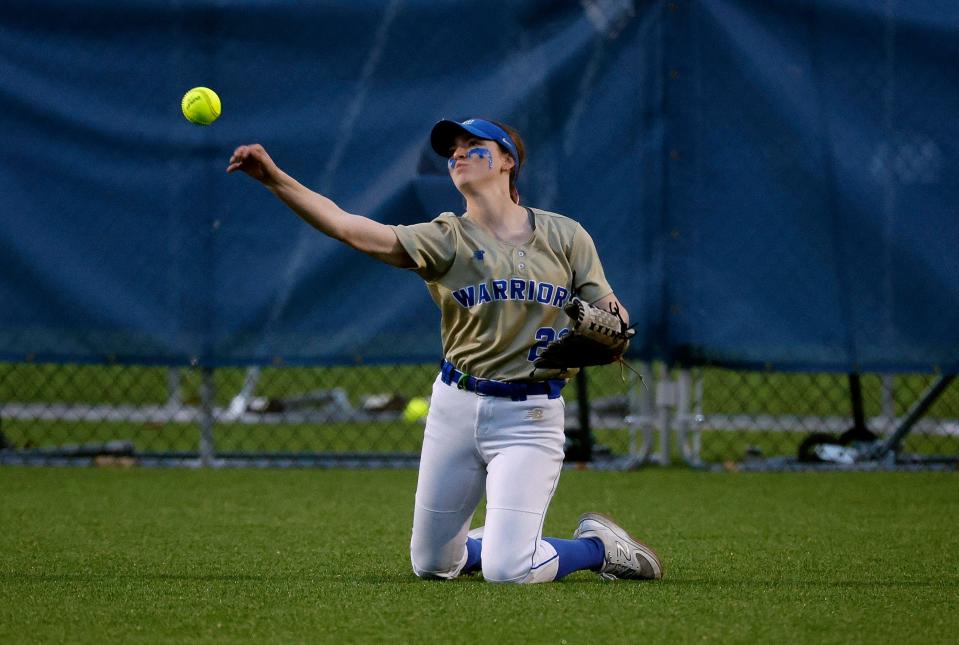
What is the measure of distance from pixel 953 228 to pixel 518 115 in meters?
2.30

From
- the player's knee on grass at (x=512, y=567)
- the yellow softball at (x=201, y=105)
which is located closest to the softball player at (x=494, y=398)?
the player's knee on grass at (x=512, y=567)

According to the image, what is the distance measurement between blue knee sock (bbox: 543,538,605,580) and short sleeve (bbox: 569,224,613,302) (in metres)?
0.78

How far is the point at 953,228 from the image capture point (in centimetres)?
696

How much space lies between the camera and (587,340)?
13.5 ft

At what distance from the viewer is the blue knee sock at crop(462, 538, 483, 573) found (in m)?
4.40

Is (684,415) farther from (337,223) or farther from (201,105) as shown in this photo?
(337,223)

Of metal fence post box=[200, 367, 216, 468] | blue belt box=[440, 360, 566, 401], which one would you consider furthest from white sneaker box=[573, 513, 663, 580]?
metal fence post box=[200, 367, 216, 468]

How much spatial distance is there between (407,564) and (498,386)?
78cm

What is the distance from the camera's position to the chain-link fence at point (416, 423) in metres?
7.35

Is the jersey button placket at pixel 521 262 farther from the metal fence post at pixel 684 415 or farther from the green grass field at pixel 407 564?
the metal fence post at pixel 684 415

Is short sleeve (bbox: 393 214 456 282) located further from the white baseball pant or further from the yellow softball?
the yellow softball

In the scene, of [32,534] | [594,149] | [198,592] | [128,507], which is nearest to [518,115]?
[594,149]

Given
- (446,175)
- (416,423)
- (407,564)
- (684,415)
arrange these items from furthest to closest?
(416,423) < (684,415) < (446,175) < (407,564)

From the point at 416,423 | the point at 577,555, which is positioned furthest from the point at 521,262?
the point at 416,423
